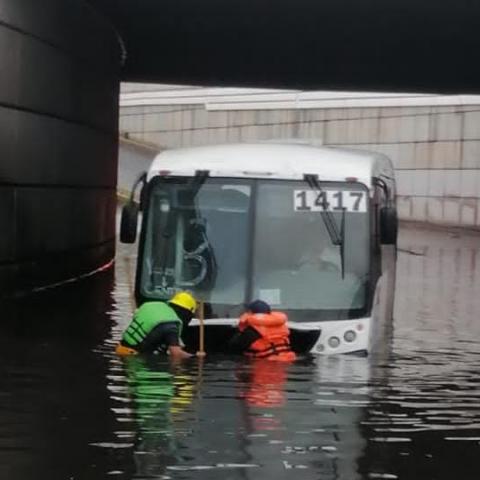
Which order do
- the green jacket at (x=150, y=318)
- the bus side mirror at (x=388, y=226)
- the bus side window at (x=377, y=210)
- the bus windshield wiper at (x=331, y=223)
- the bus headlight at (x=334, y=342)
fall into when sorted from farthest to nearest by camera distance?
1. the bus side window at (x=377, y=210)
2. the bus side mirror at (x=388, y=226)
3. the bus windshield wiper at (x=331, y=223)
4. the bus headlight at (x=334, y=342)
5. the green jacket at (x=150, y=318)

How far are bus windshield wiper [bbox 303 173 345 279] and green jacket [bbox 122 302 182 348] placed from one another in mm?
2180

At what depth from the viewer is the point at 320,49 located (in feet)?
89.6

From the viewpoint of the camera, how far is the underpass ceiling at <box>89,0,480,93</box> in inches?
898

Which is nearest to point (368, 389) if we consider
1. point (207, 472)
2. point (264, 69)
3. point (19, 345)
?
point (207, 472)

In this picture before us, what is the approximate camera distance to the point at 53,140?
19234mm

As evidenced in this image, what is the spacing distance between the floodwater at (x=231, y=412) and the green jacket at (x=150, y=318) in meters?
0.28

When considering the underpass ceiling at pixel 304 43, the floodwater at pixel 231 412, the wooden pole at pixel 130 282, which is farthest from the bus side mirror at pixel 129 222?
the underpass ceiling at pixel 304 43

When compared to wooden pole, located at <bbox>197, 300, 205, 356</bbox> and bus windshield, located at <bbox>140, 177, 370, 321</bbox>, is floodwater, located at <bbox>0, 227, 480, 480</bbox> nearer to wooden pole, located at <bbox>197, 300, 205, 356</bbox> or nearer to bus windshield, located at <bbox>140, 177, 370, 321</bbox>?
wooden pole, located at <bbox>197, 300, 205, 356</bbox>

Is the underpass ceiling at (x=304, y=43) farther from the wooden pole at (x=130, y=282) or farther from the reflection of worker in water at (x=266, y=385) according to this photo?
the reflection of worker in water at (x=266, y=385)

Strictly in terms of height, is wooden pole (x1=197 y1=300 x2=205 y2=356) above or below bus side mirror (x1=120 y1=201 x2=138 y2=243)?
below

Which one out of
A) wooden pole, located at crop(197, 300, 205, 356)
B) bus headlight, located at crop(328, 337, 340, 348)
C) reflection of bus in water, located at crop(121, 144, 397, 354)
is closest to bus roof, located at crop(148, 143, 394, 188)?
reflection of bus in water, located at crop(121, 144, 397, 354)

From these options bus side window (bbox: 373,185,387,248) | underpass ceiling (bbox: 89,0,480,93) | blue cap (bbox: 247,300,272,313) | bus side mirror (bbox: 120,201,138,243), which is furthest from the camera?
underpass ceiling (bbox: 89,0,480,93)

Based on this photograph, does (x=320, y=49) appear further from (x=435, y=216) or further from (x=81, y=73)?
(x=435, y=216)

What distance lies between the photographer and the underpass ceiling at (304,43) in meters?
22.8
